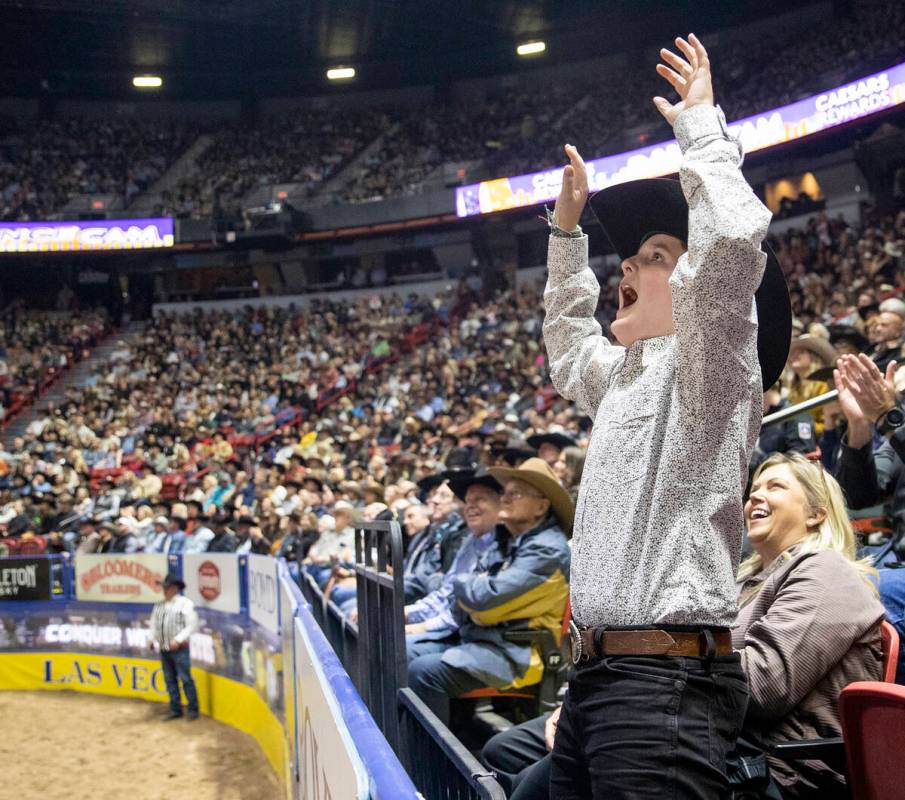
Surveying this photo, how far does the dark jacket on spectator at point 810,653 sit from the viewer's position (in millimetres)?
2143

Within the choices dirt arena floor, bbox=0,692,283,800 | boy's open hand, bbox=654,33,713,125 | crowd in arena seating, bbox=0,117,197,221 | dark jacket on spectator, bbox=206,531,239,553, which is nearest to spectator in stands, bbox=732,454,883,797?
boy's open hand, bbox=654,33,713,125

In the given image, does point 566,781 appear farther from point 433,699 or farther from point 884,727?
point 433,699

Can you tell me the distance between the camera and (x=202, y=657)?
10.1 m

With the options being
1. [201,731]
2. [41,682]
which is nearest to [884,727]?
[201,731]

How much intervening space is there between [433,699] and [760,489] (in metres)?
1.90

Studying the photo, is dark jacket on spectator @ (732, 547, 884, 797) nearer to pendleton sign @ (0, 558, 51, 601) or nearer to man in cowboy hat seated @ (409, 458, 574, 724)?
man in cowboy hat seated @ (409, 458, 574, 724)

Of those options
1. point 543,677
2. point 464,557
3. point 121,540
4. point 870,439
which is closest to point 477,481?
point 464,557

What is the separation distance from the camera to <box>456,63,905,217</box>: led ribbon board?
14.2 meters

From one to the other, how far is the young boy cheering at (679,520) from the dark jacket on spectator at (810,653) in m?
0.45

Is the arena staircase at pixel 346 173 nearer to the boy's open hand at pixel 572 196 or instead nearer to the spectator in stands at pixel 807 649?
the boy's open hand at pixel 572 196

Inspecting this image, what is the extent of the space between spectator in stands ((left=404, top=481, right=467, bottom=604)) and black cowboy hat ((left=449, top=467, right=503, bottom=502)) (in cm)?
60

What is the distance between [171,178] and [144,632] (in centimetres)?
2067

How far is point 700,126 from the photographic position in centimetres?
181

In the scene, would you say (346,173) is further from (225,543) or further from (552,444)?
(552,444)
